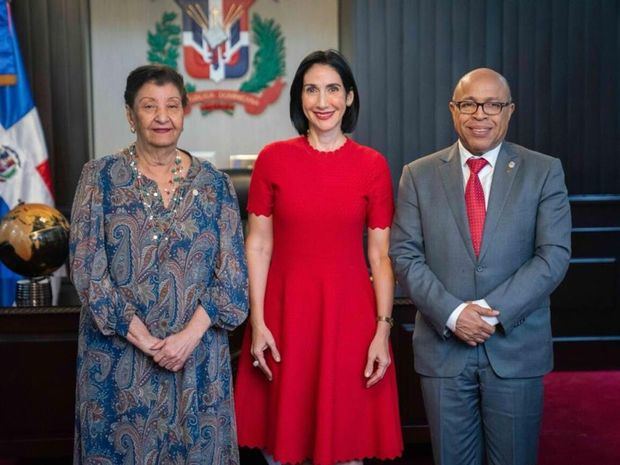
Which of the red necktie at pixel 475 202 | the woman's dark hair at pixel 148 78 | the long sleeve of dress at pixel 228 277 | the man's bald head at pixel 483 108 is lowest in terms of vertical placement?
the long sleeve of dress at pixel 228 277

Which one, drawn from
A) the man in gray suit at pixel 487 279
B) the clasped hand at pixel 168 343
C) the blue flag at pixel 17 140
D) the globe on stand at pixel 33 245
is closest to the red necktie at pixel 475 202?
the man in gray suit at pixel 487 279

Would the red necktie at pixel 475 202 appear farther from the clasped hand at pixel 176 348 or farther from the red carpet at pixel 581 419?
the red carpet at pixel 581 419

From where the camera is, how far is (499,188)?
243cm

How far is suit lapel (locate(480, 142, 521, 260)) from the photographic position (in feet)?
7.89

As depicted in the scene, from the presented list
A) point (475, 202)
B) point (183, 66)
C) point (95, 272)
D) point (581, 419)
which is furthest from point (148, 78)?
point (183, 66)

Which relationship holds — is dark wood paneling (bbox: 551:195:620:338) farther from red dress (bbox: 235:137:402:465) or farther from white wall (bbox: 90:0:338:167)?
red dress (bbox: 235:137:402:465)

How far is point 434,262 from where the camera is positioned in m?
2.47

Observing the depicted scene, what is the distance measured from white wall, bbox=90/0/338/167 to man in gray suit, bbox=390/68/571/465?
147 inches

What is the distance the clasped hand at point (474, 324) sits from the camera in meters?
2.35

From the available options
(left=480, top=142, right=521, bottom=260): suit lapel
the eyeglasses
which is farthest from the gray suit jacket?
the eyeglasses

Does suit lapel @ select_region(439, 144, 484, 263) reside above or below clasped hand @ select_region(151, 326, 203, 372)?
above

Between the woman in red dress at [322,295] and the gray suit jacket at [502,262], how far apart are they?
0.61 ft

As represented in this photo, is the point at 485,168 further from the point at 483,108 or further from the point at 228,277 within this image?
the point at 228,277

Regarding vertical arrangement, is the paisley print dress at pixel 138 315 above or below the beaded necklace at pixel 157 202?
below
